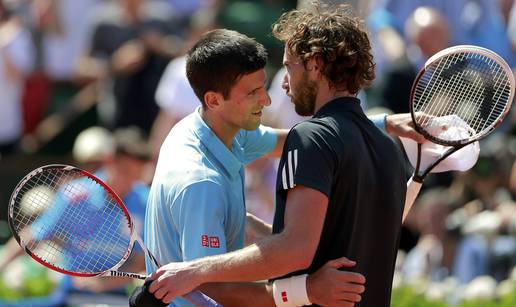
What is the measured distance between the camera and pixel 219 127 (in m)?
4.55

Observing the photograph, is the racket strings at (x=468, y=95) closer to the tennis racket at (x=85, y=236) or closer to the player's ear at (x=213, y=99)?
the player's ear at (x=213, y=99)

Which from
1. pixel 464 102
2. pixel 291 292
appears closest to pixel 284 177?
pixel 291 292

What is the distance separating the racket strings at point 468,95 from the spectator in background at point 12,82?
16.6 feet

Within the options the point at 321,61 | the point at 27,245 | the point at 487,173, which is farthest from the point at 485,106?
the point at 487,173

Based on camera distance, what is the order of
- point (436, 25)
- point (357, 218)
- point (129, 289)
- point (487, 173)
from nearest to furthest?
point (357, 218), point (129, 289), point (487, 173), point (436, 25)

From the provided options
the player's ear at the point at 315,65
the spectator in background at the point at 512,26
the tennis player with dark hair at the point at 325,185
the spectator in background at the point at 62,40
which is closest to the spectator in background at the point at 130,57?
the spectator in background at the point at 62,40

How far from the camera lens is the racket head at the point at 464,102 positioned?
4.62 metres

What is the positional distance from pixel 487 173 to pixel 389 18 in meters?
1.76

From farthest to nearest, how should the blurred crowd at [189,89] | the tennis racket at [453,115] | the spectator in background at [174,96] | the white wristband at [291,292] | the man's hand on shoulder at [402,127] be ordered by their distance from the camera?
the spectator in background at [174,96] < the blurred crowd at [189,89] < the man's hand on shoulder at [402,127] < the tennis racket at [453,115] < the white wristband at [291,292]

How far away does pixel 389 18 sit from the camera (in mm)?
9430

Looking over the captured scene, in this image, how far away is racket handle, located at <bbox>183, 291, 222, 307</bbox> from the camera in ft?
13.9

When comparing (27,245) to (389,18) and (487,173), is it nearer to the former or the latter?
(487,173)

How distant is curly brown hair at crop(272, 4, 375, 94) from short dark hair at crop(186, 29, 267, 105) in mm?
155

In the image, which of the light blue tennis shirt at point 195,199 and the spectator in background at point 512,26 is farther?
the spectator in background at point 512,26
